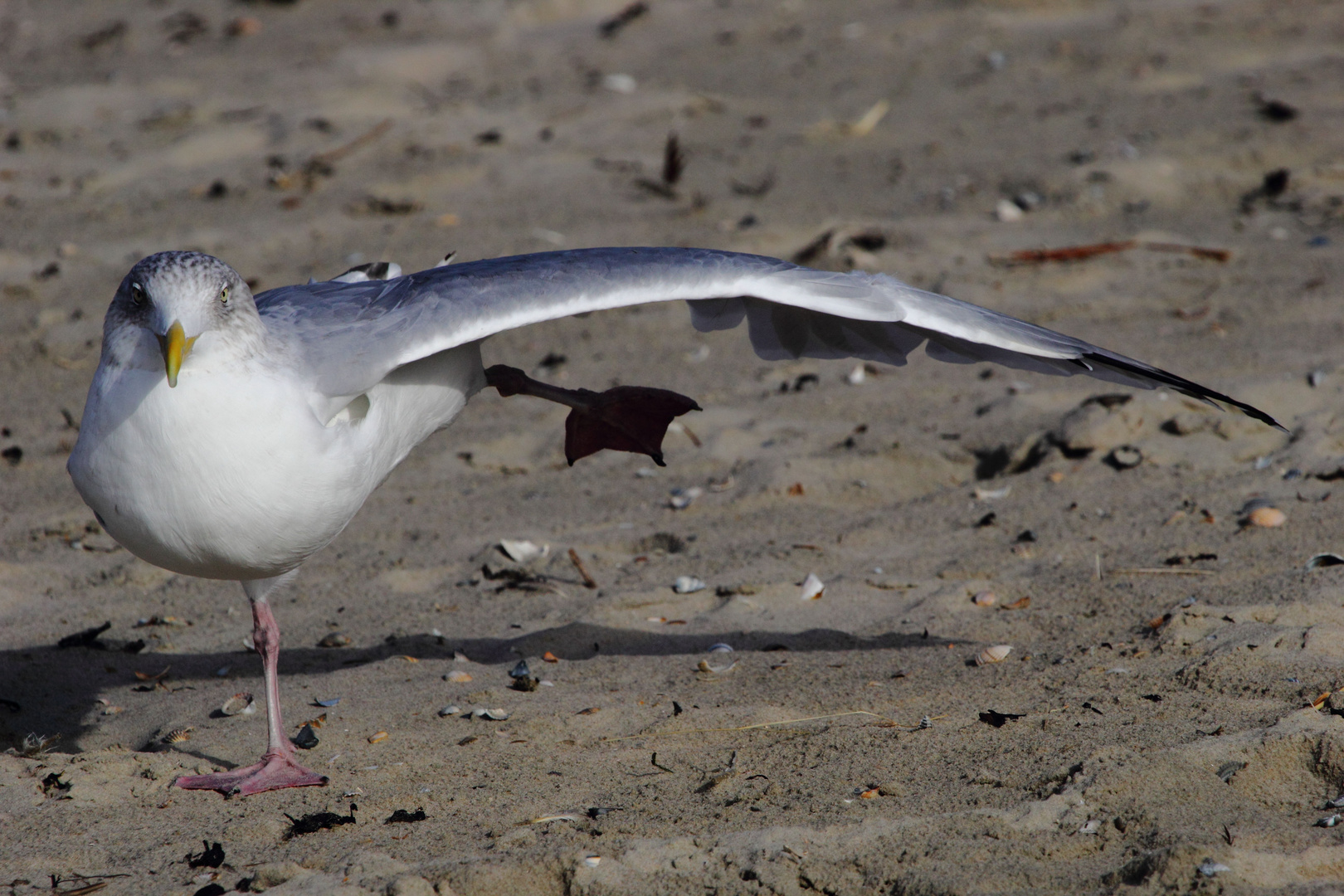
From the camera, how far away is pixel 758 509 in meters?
5.23

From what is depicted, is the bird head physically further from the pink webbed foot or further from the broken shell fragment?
the broken shell fragment

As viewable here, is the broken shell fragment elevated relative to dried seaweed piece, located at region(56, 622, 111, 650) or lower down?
lower down

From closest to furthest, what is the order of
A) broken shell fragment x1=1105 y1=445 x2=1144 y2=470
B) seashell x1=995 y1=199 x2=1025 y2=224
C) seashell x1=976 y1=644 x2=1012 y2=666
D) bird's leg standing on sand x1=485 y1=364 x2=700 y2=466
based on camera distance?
seashell x1=976 y1=644 x2=1012 y2=666 → bird's leg standing on sand x1=485 y1=364 x2=700 y2=466 → broken shell fragment x1=1105 y1=445 x2=1144 y2=470 → seashell x1=995 y1=199 x2=1025 y2=224

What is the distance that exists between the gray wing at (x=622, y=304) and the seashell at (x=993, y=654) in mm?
861

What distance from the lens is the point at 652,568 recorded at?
15.8 feet

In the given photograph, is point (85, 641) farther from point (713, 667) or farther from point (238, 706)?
point (713, 667)

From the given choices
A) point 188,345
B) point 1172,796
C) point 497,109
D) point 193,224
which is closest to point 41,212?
point 193,224

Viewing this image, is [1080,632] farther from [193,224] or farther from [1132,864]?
[193,224]

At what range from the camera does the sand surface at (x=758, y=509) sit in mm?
3014

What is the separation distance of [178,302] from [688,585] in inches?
84.9

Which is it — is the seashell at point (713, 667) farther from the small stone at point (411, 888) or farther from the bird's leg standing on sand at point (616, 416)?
the small stone at point (411, 888)

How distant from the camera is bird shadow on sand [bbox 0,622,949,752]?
411 centimetres

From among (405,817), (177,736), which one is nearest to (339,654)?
(177,736)

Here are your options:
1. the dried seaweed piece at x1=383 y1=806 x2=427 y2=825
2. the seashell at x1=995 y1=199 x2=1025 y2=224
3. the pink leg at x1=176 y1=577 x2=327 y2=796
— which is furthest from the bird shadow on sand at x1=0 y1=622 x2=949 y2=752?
the seashell at x1=995 y1=199 x2=1025 y2=224
